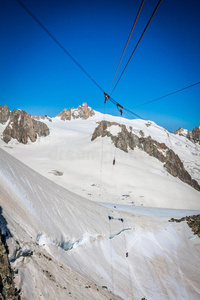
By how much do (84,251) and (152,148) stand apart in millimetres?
59592

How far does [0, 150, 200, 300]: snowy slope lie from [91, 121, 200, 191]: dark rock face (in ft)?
150

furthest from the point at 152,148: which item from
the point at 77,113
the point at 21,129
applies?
the point at 77,113

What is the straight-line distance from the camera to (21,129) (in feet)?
236

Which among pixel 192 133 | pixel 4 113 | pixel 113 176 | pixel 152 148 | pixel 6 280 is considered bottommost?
pixel 113 176

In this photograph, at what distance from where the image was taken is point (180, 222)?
17.5 meters

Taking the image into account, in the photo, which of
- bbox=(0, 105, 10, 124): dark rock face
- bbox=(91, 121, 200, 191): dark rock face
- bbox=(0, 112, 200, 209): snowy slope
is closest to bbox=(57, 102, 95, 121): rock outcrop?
bbox=(0, 105, 10, 124): dark rock face

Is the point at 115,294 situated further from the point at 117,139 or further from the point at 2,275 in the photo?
the point at 117,139

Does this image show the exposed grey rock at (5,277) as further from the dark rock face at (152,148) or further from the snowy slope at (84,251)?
the dark rock face at (152,148)

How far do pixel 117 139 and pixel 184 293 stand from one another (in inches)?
2126

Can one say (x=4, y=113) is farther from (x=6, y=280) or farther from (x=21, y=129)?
(x=6, y=280)

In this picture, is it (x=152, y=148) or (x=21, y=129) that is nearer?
(x=152, y=148)

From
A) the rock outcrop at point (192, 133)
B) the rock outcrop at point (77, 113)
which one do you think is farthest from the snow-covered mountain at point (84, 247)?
the rock outcrop at point (192, 133)

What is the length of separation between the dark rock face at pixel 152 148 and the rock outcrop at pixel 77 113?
10567 centimetres

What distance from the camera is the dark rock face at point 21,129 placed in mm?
69188
